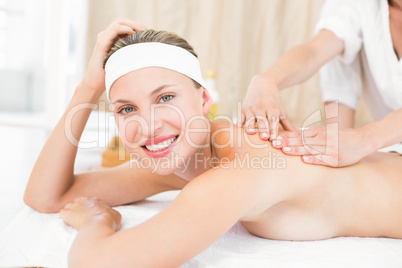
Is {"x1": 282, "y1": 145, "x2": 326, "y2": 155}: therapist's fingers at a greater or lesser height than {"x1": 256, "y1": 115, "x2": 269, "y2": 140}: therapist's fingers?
lesser

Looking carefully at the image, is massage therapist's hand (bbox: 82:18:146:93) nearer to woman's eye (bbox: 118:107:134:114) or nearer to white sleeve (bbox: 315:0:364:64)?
woman's eye (bbox: 118:107:134:114)

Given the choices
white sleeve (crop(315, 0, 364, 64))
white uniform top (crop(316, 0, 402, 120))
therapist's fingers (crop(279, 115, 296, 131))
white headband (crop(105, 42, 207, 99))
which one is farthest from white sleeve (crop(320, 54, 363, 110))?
white headband (crop(105, 42, 207, 99))

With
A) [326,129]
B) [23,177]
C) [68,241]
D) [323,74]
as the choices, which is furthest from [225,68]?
[68,241]

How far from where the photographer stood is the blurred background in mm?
2803

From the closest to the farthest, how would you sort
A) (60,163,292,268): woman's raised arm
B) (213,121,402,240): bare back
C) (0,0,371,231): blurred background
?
(60,163,292,268): woman's raised arm < (213,121,402,240): bare back < (0,0,371,231): blurred background

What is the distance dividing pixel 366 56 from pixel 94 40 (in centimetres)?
186

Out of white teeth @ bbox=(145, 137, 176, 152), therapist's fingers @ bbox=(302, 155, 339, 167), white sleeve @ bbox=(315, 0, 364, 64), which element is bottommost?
therapist's fingers @ bbox=(302, 155, 339, 167)

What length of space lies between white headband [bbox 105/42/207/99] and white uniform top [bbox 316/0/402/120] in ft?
3.17

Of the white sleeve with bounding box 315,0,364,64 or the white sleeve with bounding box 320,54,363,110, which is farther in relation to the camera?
the white sleeve with bounding box 320,54,363,110

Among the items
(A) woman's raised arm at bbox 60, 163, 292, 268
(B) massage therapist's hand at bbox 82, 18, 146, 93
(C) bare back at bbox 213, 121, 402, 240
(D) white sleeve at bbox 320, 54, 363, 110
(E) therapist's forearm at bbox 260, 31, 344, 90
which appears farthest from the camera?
(D) white sleeve at bbox 320, 54, 363, 110

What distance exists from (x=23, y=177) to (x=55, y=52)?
1.12m

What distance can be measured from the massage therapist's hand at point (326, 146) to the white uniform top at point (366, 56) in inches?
27.8

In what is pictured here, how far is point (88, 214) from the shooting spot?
1147 millimetres

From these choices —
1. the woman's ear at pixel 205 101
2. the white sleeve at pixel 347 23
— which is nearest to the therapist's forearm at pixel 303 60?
the white sleeve at pixel 347 23
